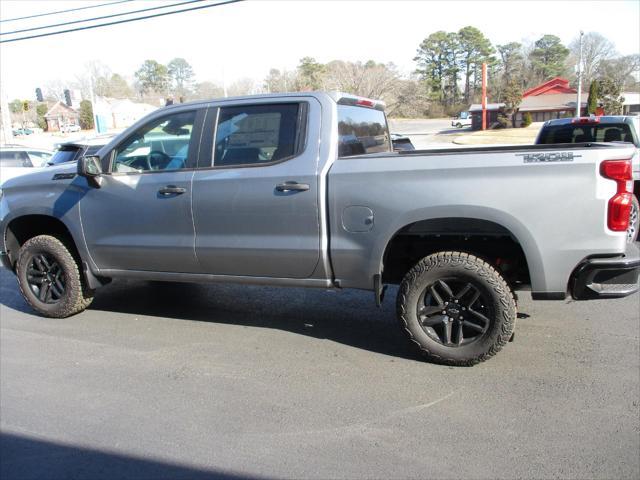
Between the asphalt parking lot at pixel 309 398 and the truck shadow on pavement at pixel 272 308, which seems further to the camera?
the truck shadow on pavement at pixel 272 308

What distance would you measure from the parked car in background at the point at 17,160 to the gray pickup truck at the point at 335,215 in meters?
9.95

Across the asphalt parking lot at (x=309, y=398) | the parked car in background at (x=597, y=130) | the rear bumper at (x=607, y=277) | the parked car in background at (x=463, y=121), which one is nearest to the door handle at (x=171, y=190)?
the asphalt parking lot at (x=309, y=398)

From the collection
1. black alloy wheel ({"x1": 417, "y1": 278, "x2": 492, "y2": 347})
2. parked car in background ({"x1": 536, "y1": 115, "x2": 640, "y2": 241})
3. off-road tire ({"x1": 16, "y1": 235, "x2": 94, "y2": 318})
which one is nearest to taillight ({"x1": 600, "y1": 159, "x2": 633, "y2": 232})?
black alloy wheel ({"x1": 417, "y1": 278, "x2": 492, "y2": 347})

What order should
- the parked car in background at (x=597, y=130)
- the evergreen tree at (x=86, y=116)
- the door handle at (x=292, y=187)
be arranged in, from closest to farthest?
the door handle at (x=292, y=187) → the parked car in background at (x=597, y=130) → the evergreen tree at (x=86, y=116)

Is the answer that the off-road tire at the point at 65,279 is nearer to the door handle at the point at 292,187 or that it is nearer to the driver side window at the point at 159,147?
the driver side window at the point at 159,147

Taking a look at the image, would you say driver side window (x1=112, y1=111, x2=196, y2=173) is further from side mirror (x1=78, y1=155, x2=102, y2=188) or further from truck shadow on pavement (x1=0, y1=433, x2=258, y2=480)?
truck shadow on pavement (x1=0, y1=433, x2=258, y2=480)

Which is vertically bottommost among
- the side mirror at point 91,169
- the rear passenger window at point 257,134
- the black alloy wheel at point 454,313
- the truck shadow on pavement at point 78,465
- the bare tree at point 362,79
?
the truck shadow on pavement at point 78,465

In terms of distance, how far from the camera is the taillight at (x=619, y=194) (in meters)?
3.59

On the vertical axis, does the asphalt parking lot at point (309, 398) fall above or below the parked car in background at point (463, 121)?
above

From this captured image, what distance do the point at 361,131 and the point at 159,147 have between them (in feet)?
6.04

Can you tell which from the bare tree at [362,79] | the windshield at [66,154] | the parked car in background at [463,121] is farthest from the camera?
the parked car in background at [463,121]

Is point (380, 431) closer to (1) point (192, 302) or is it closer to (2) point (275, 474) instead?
(2) point (275, 474)

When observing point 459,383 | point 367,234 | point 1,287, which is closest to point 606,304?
point 459,383

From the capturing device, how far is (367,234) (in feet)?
13.7
